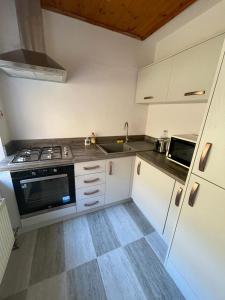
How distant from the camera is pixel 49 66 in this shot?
121 centimetres

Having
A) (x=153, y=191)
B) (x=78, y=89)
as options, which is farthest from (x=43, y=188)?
(x=78, y=89)

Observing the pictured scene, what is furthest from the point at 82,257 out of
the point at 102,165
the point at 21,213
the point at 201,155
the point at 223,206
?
the point at 201,155

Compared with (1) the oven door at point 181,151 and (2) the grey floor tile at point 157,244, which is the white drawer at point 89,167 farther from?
(2) the grey floor tile at point 157,244

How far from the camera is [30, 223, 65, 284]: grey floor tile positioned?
49.7 inches

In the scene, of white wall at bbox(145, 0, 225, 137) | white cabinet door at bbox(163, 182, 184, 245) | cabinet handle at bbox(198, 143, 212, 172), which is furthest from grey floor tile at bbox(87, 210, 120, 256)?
white wall at bbox(145, 0, 225, 137)

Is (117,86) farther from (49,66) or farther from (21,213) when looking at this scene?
(21,213)

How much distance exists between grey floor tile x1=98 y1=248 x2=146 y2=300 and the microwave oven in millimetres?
1154

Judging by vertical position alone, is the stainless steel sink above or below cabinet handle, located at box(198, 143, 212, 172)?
below

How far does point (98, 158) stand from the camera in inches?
66.1

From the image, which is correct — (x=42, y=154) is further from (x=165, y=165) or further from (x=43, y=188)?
(x=165, y=165)

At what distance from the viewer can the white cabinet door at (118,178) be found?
182 centimetres

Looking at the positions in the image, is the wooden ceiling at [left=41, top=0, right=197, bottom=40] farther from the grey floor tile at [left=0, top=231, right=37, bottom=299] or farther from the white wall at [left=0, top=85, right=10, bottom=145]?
the grey floor tile at [left=0, top=231, right=37, bottom=299]

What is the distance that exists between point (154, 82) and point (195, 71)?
58cm

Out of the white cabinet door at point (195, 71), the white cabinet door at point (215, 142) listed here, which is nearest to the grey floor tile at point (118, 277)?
the white cabinet door at point (215, 142)
